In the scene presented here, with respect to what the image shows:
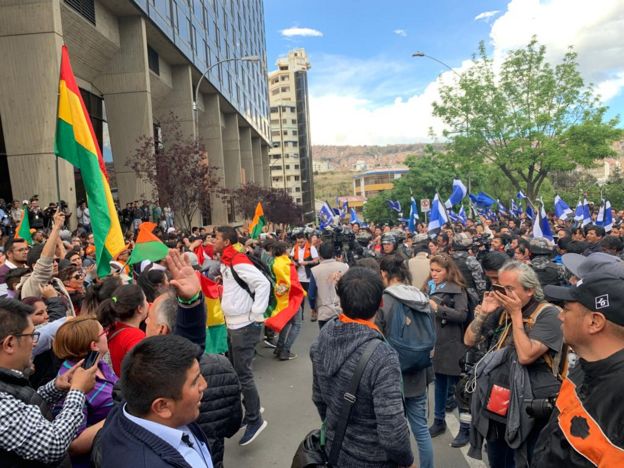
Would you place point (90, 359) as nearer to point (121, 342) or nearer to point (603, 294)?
point (121, 342)

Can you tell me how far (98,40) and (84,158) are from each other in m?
15.2

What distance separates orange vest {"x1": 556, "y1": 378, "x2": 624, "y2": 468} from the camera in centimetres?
154

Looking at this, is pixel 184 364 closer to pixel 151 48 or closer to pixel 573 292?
pixel 573 292

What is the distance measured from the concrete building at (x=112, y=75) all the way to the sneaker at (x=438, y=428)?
11897 millimetres

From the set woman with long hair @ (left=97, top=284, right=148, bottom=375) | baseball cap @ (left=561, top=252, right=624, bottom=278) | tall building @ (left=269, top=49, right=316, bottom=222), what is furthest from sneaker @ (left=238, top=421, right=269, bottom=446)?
tall building @ (left=269, top=49, right=316, bottom=222)

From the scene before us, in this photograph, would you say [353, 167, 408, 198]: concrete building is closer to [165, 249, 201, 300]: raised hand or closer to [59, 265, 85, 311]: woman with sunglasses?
[59, 265, 85, 311]: woman with sunglasses

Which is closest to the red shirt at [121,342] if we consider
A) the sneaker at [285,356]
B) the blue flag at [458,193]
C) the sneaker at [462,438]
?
the sneaker at [462,438]

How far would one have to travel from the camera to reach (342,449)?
246cm

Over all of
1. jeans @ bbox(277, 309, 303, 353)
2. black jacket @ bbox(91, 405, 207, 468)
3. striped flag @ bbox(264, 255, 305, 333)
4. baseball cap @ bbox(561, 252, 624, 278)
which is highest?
baseball cap @ bbox(561, 252, 624, 278)

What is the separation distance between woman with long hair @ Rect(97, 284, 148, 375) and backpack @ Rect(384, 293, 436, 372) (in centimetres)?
181

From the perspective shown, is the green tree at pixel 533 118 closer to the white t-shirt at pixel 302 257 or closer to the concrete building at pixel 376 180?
the white t-shirt at pixel 302 257

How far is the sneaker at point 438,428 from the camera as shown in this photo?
4.48 meters

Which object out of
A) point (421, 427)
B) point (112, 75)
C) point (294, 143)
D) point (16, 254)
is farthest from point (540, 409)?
point (294, 143)

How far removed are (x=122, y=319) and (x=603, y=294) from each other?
273 centimetres
